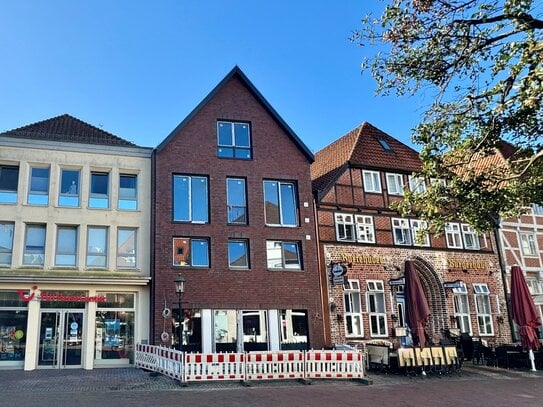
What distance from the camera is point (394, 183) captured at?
79.0 feet

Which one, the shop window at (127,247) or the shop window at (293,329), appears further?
the shop window at (293,329)

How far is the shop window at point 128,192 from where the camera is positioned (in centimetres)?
2058

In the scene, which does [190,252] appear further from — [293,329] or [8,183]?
A: [8,183]

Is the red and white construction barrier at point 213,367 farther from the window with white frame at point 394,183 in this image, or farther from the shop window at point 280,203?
the window with white frame at point 394,183

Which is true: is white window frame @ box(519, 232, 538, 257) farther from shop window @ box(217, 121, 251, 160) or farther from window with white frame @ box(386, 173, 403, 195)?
shop window @ box(217, 121, 251, 160)

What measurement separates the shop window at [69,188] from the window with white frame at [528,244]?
68.0ft

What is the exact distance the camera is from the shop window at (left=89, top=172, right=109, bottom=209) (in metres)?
20.3

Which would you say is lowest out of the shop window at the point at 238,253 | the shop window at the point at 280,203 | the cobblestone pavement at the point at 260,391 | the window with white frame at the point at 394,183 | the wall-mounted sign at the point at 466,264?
the cobblestone pavement at the point at 260,391

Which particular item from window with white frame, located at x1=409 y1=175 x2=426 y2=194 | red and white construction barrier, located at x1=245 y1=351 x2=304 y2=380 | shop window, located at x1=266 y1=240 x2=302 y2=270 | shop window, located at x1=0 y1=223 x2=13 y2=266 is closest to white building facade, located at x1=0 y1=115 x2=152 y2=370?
shop window, located at x1=0 y1=223 x2=13 y2=266

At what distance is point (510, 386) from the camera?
14578mm

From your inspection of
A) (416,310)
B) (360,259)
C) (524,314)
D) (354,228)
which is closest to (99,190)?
(354,228)

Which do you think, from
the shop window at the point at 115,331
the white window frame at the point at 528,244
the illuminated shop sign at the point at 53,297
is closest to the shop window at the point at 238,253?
the shop window at the point at 115,331

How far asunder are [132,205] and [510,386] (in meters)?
14.4

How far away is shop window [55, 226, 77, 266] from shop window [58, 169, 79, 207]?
37.6 inches
